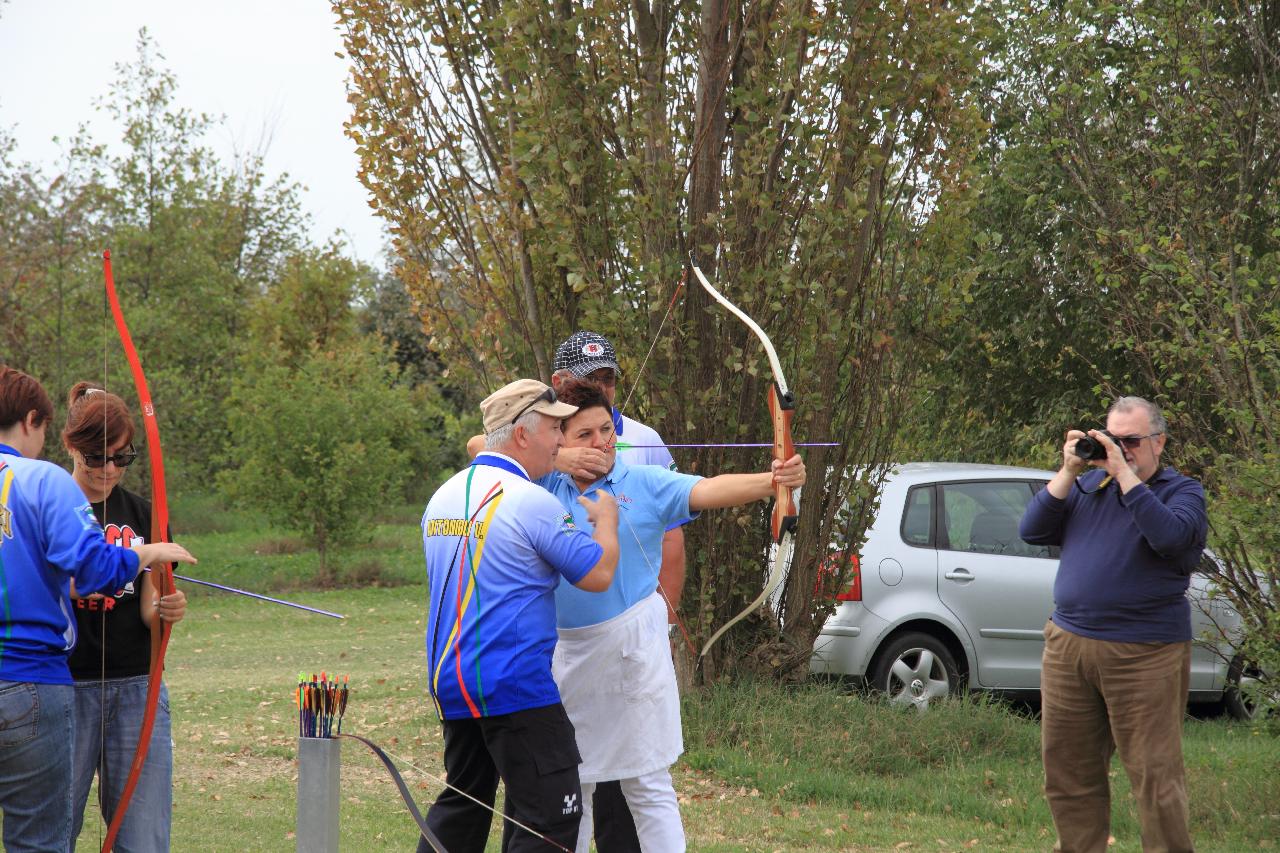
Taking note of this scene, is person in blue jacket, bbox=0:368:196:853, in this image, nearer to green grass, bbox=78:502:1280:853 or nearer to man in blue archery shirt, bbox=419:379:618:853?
man in blue archery shirt, bbox=419:379:618:853

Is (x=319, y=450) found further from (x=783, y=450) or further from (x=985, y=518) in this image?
(x=783, y=450)

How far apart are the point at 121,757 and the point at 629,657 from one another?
1550mm

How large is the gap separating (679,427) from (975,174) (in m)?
2.37

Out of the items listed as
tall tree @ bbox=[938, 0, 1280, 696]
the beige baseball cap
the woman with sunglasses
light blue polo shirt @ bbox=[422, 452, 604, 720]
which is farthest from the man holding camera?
the woman with sunglasses

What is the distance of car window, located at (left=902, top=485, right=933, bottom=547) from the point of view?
7.98 meters

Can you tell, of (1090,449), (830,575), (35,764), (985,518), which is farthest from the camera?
(985,518)

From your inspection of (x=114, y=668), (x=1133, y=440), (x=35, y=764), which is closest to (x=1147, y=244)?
(x=1133, y=440)

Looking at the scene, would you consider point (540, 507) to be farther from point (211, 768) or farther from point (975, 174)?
point (975, 174)

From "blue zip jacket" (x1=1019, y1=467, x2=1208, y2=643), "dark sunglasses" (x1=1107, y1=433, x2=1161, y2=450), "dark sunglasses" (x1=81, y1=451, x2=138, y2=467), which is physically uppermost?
"dark sunglasses" (x1=1107, y1=433, x2=1161, y2=450)

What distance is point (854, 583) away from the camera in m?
7.72

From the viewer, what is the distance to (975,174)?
7629 mm

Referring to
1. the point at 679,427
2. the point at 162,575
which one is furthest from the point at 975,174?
the point at 162,575

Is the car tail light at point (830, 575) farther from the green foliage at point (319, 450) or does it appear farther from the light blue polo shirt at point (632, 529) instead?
the green foliage at point (319, 450)

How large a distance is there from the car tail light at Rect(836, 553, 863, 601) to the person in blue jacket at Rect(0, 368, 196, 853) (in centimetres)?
483
